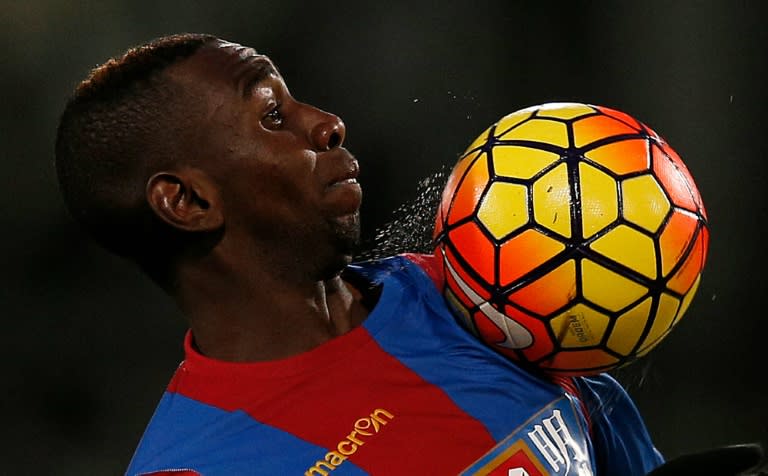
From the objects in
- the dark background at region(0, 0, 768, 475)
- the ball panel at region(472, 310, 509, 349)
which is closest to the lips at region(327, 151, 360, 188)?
the ball panel at region(472, 310, 509, 349)

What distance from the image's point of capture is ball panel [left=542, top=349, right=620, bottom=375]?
1834 millimetres

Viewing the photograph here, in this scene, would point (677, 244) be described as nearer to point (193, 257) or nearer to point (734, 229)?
point (193, 257)

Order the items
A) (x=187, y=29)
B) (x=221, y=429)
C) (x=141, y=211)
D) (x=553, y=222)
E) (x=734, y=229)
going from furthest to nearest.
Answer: (x=187, y=29)
(x=734, y=229)
(x=141, y=211)
(x=221, y=429)
(x=553, y=222)

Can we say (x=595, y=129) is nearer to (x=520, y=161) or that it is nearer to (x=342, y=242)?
(x=520, y=161)

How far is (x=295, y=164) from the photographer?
Answer: 78.5 inches

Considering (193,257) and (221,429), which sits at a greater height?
(193,257)

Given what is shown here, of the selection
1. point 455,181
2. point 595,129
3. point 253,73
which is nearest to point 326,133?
point 253,73

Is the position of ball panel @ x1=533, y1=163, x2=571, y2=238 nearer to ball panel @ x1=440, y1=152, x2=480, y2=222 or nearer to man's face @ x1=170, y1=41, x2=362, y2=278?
ball panel @ x1=440, y1=152, x2=480, y2=222

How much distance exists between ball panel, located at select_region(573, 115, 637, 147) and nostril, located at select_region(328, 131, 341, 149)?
45 centimetres

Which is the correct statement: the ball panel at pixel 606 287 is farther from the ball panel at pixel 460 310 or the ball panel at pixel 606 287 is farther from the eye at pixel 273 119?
the eye at pixel 273 119

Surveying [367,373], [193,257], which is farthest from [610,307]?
[193,257]

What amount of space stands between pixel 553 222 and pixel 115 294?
8.39 ft

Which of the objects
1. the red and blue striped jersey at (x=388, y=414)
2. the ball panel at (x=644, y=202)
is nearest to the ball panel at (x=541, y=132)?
the ball panel at (x=644, y=202)

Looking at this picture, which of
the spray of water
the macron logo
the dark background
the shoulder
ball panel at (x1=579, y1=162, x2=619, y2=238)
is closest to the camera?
ball panel at (x1=579, y1=162, x2=619, y2=238)
